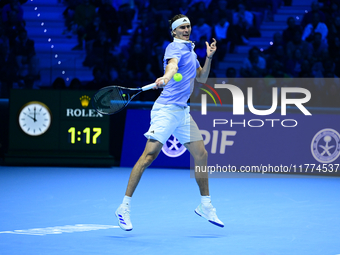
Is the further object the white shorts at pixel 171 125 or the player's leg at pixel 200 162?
the player's leg at pixel 200 162

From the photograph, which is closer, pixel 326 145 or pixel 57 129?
pixel 326 145

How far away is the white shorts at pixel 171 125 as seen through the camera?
4453 mm

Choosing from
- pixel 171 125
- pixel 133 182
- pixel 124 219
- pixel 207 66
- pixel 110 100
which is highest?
pixel 207 66

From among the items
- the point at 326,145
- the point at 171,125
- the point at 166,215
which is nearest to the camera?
the point at 171,125

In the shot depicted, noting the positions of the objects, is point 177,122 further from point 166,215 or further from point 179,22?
point 166,215

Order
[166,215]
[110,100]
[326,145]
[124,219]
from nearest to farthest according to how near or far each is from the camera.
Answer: [124,219]
[110,100]
[166,215]
[326,145]

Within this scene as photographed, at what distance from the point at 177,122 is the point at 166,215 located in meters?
1.14

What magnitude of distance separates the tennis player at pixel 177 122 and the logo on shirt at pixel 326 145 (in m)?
4.47

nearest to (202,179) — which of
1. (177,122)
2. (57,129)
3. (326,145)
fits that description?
(177,122)

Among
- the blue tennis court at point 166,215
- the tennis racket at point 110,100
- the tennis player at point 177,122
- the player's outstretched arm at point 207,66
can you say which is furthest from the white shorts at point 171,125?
the blue tennis court at point 166,215

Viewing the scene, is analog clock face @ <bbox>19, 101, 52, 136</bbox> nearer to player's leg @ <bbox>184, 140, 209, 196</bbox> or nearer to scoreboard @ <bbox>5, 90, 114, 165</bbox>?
scoreboard @ <bbox>5, 90, 114, 165</bbox>

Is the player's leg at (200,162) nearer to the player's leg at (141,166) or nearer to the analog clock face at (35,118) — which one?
the player's leg at (141,166)

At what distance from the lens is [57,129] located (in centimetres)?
916

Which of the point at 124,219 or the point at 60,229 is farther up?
the point at 124,219
